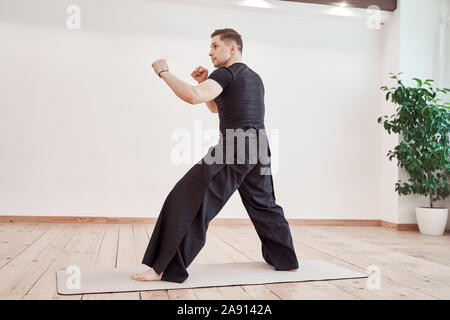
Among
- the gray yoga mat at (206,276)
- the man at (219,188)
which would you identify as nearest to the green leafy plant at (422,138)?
the gray yoga mat at (206,276)

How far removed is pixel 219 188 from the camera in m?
2.28

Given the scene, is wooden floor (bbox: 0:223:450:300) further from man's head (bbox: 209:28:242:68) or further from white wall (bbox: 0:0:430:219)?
man's head (bbox: 209:28:242:68)

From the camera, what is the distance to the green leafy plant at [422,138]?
4602 mm

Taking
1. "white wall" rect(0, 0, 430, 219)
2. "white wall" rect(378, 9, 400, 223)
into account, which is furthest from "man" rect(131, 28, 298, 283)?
"white wall" rect(378, 9, 400, 223)

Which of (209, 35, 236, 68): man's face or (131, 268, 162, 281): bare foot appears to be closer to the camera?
(131, 268, 162, 281): bare foot

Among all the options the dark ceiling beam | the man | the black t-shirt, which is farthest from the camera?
the dark ceiling beam

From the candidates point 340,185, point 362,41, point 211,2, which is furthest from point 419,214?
point 211,2

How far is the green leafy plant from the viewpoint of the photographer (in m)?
4.60

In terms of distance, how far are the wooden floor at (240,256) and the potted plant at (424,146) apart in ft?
0.99

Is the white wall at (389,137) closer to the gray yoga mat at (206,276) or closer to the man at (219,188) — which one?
the gray yoga mat at (206,276)

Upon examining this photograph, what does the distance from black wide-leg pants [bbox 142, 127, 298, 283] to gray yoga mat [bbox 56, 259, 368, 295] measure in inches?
4.8

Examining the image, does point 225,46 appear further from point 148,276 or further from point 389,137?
point 389,137

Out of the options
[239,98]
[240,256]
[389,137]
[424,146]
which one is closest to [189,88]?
[239,98]

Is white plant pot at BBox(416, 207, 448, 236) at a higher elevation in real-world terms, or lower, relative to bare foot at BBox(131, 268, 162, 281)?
lower
